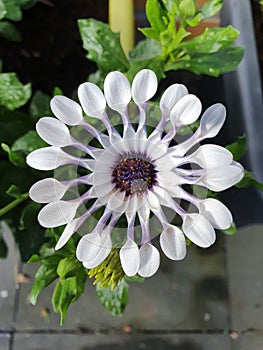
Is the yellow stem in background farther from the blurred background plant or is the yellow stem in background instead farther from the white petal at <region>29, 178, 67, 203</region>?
the white petal at <region>29, 178, 67, 203</region>

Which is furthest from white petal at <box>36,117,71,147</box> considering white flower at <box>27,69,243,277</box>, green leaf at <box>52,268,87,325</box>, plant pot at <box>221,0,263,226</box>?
plant pot at <box>221,0,263,226</box>

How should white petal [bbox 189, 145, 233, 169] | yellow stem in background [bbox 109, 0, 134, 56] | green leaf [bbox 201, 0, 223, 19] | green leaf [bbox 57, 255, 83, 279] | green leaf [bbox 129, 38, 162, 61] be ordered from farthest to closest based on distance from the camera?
yellow stem in background [bbox 109, 0, 134, 56]
green leaf [bbox 129, 38, 162, 61]
green leaf [bbox 201, 0, 223, 19]
green leaf [bbox 57, 255, 83, 279]
white petal [bbox 189, 145, 233, 169]

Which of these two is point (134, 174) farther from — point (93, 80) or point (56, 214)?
point (93, 80)

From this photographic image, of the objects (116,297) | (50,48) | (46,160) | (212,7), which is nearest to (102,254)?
(46,160)

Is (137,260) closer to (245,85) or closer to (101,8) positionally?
(245,85)

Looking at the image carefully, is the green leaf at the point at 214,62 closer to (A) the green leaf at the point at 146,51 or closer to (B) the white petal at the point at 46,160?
(A) the green leaf at the point at 146,51

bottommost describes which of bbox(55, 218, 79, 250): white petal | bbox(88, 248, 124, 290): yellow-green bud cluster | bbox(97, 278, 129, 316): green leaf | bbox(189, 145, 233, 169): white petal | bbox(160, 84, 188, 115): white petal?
bbox(97, 278, 129, 316): green leaf
